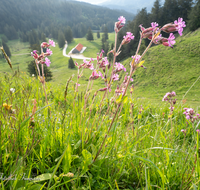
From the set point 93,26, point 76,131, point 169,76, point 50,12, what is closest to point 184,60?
point 169,76

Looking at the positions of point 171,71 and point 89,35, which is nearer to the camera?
point 171,71

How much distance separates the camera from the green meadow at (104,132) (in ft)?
3.95

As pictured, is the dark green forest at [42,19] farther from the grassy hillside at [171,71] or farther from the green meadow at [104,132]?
the green meadow at [104,132]

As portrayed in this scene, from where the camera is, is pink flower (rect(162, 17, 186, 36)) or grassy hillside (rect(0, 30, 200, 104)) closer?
pink flower (rect(162, 17, 186, 36))

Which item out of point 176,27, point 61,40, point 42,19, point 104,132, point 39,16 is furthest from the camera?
point 39,16

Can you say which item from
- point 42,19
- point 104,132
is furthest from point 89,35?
point 104,132

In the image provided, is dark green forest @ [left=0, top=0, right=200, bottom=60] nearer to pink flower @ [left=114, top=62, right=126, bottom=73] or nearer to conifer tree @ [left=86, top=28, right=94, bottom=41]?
conifer tree @ [left=86, top=28, right=94, bottom=41]

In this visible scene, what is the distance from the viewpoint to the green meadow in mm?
1204

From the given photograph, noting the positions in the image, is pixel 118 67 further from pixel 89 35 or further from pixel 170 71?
pixel 89 35

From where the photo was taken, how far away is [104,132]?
6.04ft

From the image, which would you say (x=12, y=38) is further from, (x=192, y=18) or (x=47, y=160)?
(x=47, y=160)

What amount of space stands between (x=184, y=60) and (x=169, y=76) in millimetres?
4692

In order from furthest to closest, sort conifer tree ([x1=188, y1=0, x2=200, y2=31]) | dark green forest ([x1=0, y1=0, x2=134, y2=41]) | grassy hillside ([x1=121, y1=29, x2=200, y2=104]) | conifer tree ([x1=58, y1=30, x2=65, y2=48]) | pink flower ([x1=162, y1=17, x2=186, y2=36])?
dark green forest ([x1=0, y1=0, x2=134, y2=41]) → conifer tree ([x1=58, y1=30, x2=65, y2=48]) → conifer tree ([x1=188, y1=0, x2=200, y2=31]) → grassy hillside ([x1=121, y1=29, x2=200, y2=104]) → pink flower ([x1=162, y1=17, x2=186, y2=36])

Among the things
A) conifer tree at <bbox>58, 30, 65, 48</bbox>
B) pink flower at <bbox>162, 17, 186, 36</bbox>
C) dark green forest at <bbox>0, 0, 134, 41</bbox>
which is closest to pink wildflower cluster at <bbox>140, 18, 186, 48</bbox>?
pink flower at <bbox>162, 17, 186, 36</bbox>
